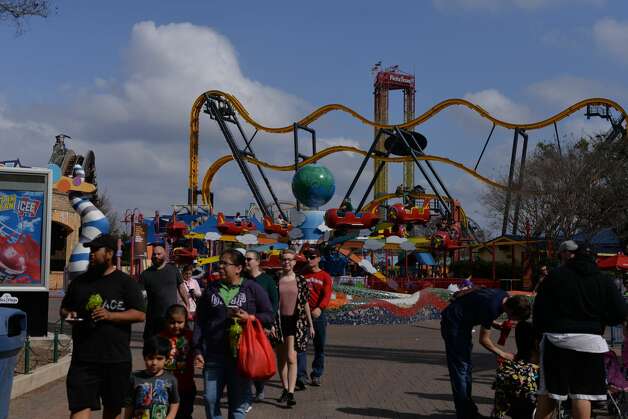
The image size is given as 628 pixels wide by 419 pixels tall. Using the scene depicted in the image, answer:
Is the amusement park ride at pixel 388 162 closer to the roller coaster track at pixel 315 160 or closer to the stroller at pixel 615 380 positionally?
the roller coaster track at pixel 315 160

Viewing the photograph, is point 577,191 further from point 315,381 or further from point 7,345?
point 7,345

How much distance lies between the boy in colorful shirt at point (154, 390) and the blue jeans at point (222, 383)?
0.45 metres

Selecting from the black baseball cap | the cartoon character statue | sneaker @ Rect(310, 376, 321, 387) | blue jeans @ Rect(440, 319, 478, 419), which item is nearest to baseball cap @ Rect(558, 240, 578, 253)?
blue jeans @ Rect(440, 319, 478, 419)

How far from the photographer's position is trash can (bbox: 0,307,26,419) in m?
4.66

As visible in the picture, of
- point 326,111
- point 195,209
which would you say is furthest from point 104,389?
point 195,209

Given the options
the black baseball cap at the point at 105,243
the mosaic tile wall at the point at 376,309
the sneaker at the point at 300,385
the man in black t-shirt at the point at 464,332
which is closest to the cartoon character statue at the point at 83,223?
the sneaker at the point at 300,385

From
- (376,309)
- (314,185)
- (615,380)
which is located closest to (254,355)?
(615,380)

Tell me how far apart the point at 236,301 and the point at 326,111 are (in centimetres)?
3727

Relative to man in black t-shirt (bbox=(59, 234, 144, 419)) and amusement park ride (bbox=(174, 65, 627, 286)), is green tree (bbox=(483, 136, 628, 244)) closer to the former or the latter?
amusement park ride (bbox=(174, 65, 627, 286))

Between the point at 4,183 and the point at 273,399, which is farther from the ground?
the point at 4,183

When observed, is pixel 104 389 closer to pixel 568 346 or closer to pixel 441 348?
pixel 568 346

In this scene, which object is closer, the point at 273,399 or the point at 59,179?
the point at 273,399

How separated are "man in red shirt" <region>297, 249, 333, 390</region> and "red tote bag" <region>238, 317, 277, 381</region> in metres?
3.25

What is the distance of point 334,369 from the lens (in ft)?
35.1
